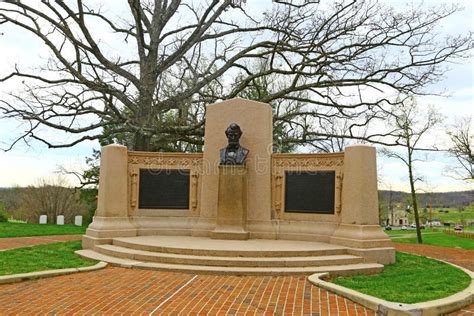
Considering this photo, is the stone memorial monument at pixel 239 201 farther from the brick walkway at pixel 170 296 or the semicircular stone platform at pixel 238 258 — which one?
the brick walkway at pixel 170 296

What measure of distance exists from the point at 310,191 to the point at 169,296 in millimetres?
6352

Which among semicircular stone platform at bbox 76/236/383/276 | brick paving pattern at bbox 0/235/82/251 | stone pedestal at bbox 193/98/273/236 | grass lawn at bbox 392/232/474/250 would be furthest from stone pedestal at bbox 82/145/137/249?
grass lawn at bbox 392/232/474/250

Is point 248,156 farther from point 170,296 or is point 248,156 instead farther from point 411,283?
point 170,296

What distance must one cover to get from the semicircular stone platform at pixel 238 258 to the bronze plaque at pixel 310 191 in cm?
151

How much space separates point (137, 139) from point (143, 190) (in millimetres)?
7303

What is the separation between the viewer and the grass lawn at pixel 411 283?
588 centimetres

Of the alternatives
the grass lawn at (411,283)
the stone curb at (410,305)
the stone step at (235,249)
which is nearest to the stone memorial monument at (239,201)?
the stone step at (235,249)

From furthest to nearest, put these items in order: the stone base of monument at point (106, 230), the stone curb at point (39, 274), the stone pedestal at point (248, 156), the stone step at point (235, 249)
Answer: the stone pedestal at point (248, 156), the stone base of monument at point (106, 230), the stone step at point (235, 249), the stone curb at point (39, 274)

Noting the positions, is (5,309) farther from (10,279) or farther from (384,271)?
(384,271)

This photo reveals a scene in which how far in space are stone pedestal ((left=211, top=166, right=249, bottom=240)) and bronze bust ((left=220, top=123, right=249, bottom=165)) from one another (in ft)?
0.60

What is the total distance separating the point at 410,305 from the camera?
17.0 ft

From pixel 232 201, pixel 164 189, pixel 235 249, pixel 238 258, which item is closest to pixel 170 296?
pixel 238 258

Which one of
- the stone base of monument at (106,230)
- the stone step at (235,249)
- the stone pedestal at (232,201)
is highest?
the stone pedestal at (232,201)

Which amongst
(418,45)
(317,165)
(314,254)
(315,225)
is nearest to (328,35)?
(418,45)
